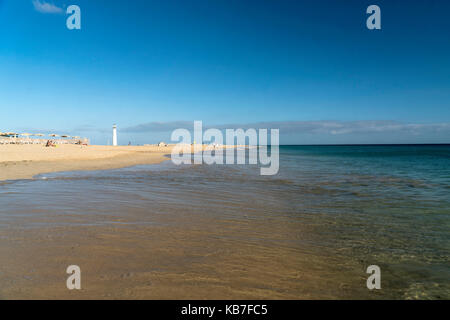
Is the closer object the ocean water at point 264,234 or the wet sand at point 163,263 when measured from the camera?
the wet sand at point 163,263

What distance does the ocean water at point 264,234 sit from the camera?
10.2 ft

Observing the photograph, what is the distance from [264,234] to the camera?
192 inches

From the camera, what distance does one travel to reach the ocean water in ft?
10.2

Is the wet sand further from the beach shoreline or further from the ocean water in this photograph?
the beach shoreline

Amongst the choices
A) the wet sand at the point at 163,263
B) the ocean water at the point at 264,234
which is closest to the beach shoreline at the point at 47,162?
the ocean water at the point at 264,234

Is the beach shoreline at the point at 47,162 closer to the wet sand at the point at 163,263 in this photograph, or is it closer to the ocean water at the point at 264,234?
the ocean water at the point at 264,234

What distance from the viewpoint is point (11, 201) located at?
→ 258 inches

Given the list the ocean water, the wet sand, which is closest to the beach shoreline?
the ocean water

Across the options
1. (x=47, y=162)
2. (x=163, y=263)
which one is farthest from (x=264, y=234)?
(x=47, y=162)

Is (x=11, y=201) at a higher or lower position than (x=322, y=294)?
Answer: higher

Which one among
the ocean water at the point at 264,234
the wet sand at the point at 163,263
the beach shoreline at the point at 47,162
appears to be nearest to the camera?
the wet sand at the point at 163,263
